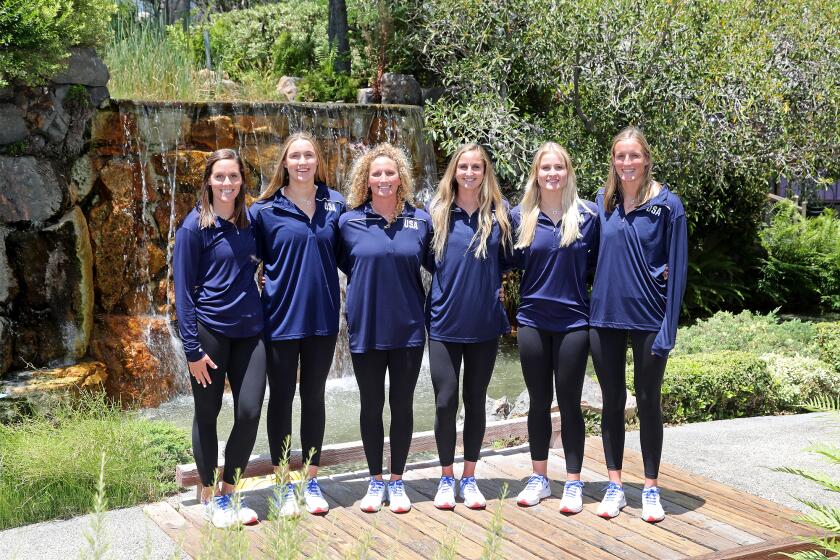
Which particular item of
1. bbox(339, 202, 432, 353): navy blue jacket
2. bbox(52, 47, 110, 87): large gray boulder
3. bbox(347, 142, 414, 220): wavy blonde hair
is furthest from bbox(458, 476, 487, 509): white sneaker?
bbox(52, 47, 110, 87): large gray boulder

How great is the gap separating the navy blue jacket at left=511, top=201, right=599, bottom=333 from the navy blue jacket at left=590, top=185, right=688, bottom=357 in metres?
0.13

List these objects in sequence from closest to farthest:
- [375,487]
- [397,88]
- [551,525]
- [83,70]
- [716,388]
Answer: [551,525]
[375,487]
[716,388]
[83,70]
[397,88]

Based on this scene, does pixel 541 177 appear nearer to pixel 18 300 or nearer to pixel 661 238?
pixel 661 238

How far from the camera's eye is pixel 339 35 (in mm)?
13070

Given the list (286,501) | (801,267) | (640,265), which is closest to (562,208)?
(640,265)

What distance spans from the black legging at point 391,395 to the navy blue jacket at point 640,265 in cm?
103

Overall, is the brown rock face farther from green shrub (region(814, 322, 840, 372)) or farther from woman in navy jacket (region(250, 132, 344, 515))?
green shrub (region(814, 322, 840, 372))

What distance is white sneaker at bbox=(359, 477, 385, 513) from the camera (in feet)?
15.9

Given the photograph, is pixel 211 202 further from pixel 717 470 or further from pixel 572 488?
pixel 717 470

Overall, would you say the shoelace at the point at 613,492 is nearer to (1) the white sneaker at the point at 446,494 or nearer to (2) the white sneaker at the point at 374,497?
(1) the white sneaker at the point at 446,494

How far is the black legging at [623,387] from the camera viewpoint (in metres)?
4.68

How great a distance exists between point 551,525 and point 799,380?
4394 millimetres

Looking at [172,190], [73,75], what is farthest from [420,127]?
[73,75]

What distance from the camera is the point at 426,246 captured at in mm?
4852
